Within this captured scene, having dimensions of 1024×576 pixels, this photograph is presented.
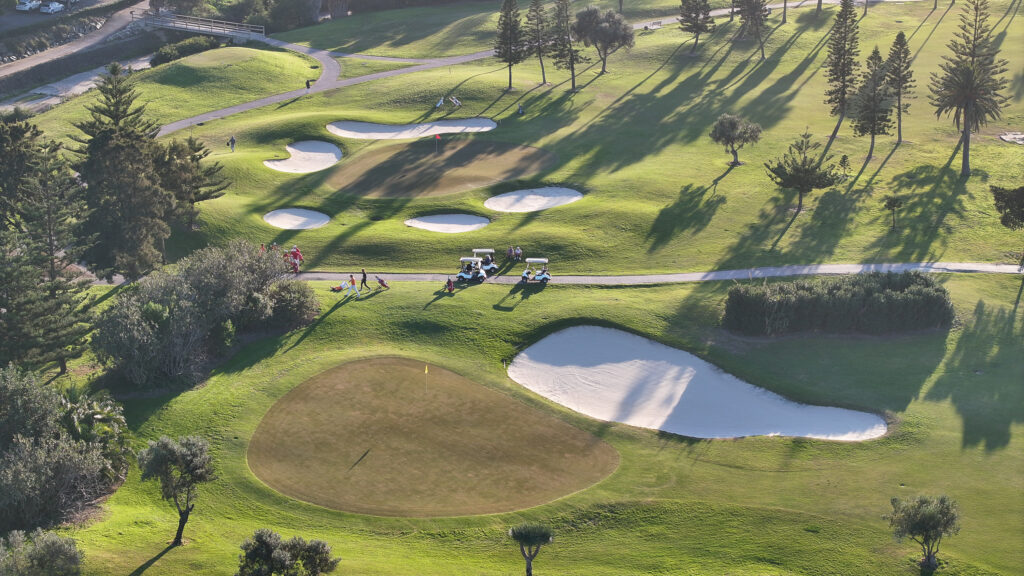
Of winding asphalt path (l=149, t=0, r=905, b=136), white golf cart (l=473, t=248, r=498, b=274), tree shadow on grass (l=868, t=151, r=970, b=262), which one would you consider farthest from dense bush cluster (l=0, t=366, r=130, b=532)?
tree shadow on grass (l=868, t=151, r=970, b=262)

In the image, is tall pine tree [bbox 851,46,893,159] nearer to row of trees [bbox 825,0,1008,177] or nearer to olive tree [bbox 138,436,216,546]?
row of trees [bbox 825,0,1008,177]

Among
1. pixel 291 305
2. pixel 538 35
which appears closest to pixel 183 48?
pixel 538 35

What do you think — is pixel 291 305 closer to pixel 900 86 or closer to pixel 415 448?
pixel 415 448

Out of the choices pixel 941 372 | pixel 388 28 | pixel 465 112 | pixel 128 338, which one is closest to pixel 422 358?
pixel 128 338

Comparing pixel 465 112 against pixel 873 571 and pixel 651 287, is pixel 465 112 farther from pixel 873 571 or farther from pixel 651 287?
pixel 873 571

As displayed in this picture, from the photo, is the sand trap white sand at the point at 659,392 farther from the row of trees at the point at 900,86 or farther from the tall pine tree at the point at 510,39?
the tall pine tree at the point at 510,39

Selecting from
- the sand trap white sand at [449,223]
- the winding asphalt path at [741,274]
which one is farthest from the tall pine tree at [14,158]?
the sand trap white sand at [449,223]
